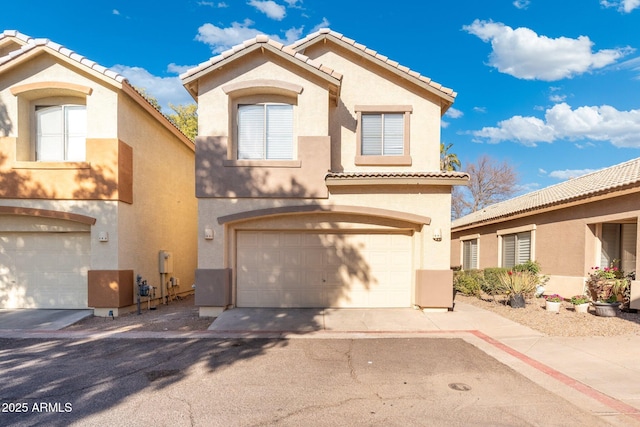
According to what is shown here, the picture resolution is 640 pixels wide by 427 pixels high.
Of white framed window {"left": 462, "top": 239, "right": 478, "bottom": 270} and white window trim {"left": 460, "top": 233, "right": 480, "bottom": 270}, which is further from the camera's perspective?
white framed window {"left": 462, "top": 239, "right": 478, "bottom": 270}

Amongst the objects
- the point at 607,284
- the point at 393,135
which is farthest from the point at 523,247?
the point at 393,135

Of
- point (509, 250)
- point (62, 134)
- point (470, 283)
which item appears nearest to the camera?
point (62, 134)

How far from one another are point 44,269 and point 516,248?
1750 cm

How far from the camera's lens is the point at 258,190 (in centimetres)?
1034

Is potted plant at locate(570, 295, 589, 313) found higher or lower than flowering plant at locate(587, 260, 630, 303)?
lower

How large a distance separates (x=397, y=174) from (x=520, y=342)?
5065mm

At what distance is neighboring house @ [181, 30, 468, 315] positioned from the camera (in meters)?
10.3

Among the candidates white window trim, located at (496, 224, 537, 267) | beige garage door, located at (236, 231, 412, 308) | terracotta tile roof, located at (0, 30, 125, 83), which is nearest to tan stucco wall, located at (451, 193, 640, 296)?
white window trim, located at (496, 224, 537, 267)

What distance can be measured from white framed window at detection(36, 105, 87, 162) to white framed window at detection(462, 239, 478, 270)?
18.3m

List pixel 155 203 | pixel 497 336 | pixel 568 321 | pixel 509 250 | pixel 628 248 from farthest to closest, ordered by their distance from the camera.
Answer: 1. pixel 509 250
2. pixel 155 203
3. pixel 628 248
4. pixel 568 321
5. pixel 497 336

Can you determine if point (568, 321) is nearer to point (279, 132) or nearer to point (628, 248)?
point (628, 248)

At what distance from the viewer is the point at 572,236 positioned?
12430 mm

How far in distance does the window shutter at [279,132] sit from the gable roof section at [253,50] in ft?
4.37

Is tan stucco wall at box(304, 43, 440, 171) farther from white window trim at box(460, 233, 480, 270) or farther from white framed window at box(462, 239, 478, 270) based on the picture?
white framed window at box(462, 239, 478, 270)
